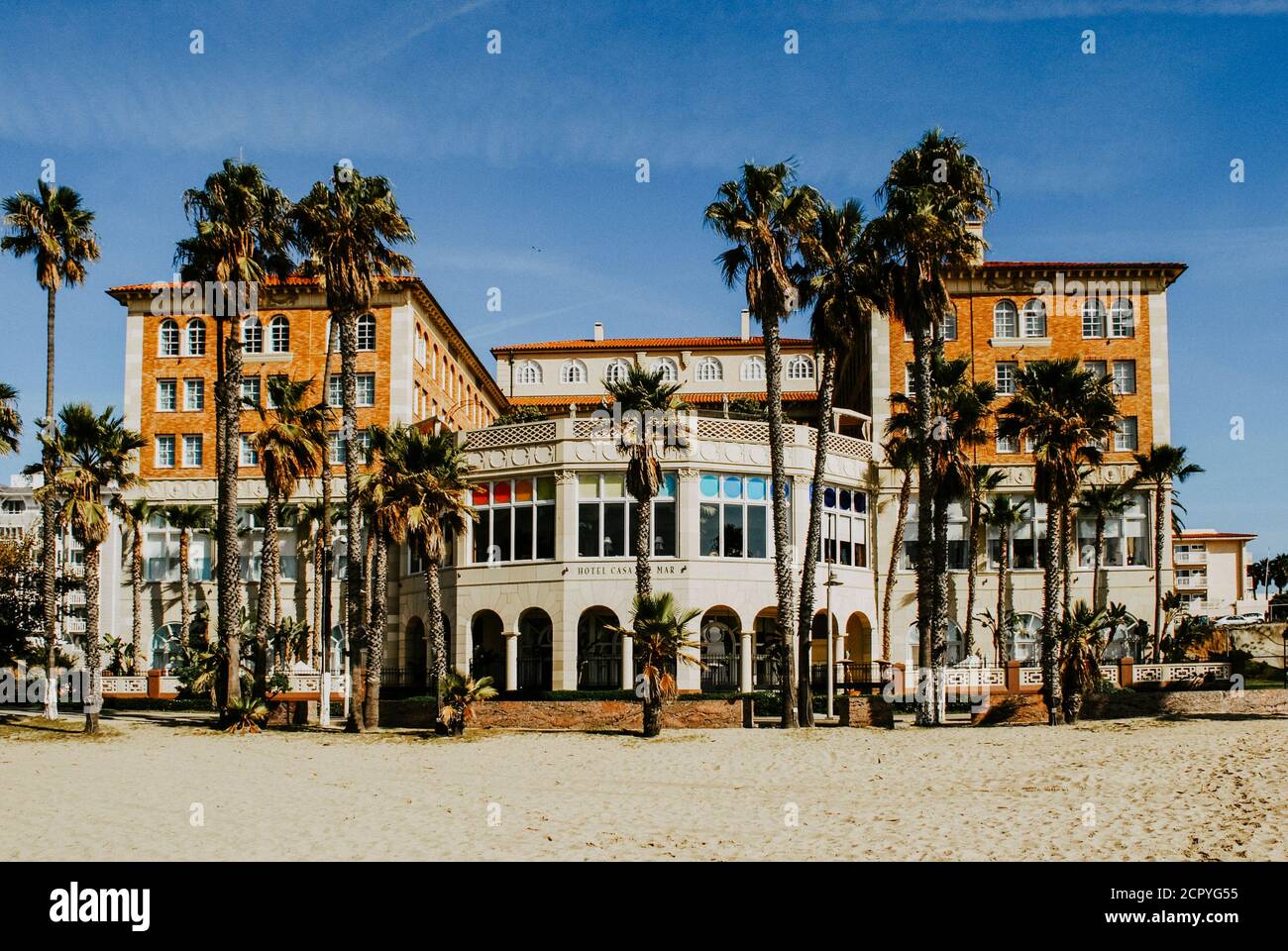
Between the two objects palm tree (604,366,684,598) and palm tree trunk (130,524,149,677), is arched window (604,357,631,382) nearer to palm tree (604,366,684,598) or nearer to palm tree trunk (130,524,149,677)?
palm tree trunk (130,524,149,677)

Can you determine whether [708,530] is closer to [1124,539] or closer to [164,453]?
[1124,539]

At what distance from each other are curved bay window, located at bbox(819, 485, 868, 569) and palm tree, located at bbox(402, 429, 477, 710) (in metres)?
13.6

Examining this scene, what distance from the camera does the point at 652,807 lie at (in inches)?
870

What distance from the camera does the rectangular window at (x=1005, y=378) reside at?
55.9 meters

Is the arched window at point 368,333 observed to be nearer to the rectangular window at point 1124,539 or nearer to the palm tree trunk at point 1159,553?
the rectangular window at point 1124,539

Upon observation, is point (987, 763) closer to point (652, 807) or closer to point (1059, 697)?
point (652, 807)

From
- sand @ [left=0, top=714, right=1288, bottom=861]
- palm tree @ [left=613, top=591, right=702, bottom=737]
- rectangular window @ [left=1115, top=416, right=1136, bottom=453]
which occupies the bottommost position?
sand @ [left=0, top=714, right=1288, bottom=861]

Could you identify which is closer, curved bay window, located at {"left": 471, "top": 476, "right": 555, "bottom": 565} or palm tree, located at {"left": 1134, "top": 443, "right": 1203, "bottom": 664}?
curved bay window, located at {"left": 471, "top": 476, "right": 555, "bottom": 565}

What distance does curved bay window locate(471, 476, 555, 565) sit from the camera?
43.1 m

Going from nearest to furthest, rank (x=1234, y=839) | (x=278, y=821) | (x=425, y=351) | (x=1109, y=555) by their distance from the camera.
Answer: (x=1234, y=839) → (x=278, y=821) → (x=1109, y=555) → (x=425, y=351)

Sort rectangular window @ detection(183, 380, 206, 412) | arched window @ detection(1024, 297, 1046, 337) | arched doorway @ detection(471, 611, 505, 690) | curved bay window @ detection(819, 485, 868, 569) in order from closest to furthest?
arched doorway @ detection(471, 611, 505, 690) → curved bay window @ detection(819, 485, 868, 569) → arched window @ detection(1024, 297, 1046, 337) → rectangular window @ detection(183, 380, 206, 412)

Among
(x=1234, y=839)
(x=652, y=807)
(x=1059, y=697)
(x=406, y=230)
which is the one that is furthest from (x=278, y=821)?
(x=1059, y=697)

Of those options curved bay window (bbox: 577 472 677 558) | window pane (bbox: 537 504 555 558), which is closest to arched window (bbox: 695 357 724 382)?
curved bay window (bbox: 577 472 677 558)
